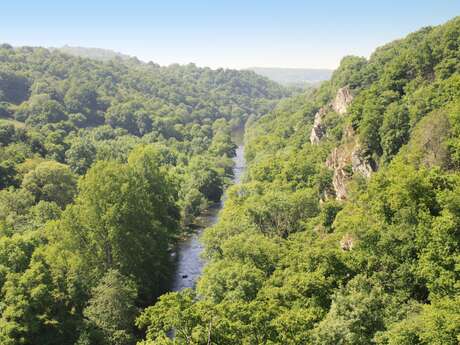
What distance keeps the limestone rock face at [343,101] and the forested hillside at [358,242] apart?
14.1 meters

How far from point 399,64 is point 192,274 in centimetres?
5891

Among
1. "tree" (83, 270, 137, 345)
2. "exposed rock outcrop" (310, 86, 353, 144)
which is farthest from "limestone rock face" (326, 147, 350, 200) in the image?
"tree" (83, 270, 137, 345)

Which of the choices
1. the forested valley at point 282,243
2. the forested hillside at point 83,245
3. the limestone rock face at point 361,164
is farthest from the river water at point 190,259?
the limestone rock face at point 361,164

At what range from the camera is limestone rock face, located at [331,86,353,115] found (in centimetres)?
10525

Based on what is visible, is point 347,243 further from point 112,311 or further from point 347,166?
point 112,311

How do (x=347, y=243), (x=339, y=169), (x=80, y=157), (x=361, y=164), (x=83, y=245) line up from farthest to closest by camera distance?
1. (x=80, y=157)
2. (x=339, y=169)
3. (x=361, y=164)
4. (x=83, y=245)
5. (x=347, y=243)

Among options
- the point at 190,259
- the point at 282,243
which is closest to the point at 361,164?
the point at 282,243

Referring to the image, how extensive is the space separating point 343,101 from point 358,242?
66920mm

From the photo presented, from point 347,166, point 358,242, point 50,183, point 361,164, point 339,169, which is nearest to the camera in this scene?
point 358,242

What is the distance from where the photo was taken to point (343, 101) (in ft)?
353

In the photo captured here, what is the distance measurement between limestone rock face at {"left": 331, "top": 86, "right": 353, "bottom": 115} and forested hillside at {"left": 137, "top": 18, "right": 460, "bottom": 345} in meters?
14.1

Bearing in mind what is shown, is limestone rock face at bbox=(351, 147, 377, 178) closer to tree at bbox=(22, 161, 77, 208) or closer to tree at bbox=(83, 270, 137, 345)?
tree at bbox=(83, 270, 137, 345)

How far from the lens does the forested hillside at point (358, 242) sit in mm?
32688

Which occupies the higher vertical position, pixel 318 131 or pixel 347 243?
pixel 318 131
